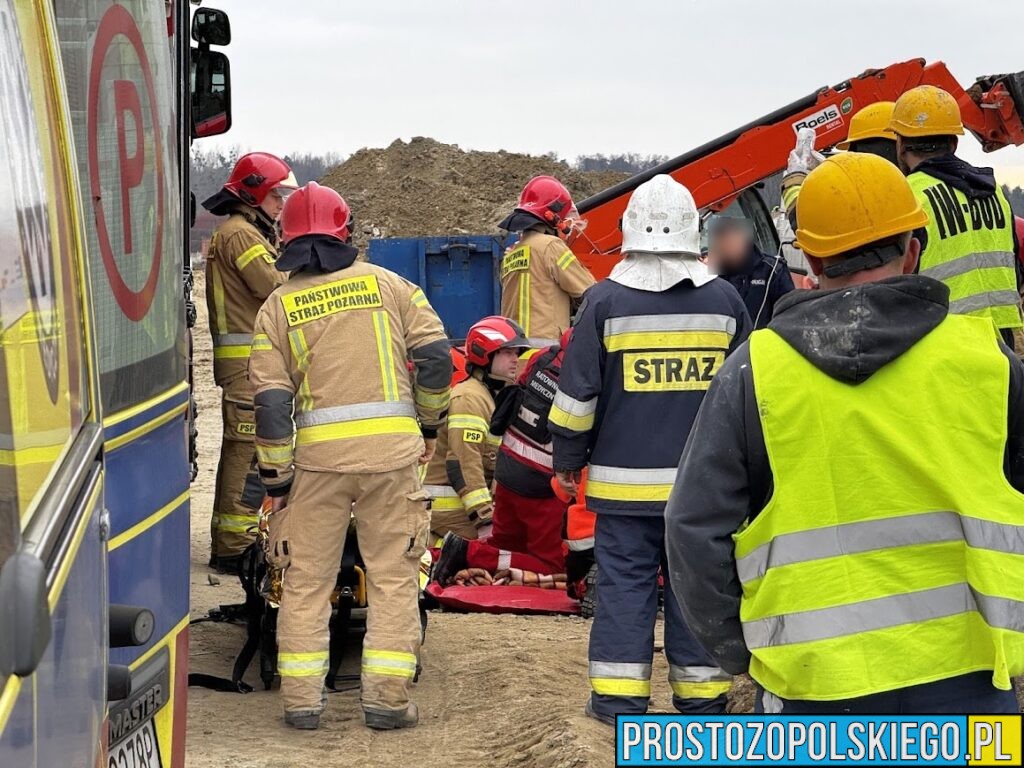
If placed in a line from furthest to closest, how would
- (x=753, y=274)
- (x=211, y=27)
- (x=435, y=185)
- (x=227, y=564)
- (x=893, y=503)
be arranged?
(x=435, y=185)
(x=227, y=564)
(x=753, y=274)
(x=211, y=27)
(x=893, y=503)

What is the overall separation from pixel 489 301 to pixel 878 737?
1250 centimetres

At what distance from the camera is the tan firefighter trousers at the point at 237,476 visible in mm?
8508

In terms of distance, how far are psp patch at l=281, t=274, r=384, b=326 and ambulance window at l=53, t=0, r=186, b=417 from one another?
2.23 metres

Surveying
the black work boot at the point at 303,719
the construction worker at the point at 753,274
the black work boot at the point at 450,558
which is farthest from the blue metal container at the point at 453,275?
the black work boot at the point at 303,719

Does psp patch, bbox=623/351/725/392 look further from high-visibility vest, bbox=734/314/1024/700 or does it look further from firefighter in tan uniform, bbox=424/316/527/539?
high-visibility vest, bbox=734/314/1024/700

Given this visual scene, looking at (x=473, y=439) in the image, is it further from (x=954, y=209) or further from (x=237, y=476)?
(x=954, y=209)

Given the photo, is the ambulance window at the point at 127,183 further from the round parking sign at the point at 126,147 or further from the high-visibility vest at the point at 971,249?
the high-visibility vest at the point at 971,249

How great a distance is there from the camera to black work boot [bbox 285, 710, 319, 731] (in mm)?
6031

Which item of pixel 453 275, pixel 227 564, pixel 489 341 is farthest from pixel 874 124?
pixel 453 275

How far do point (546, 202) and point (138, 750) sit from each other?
24.2 feet

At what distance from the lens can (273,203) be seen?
339 inches

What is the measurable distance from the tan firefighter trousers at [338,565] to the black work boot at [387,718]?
0.02 m

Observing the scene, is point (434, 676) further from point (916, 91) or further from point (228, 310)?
point (916, 91)

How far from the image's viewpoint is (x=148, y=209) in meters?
3.53
